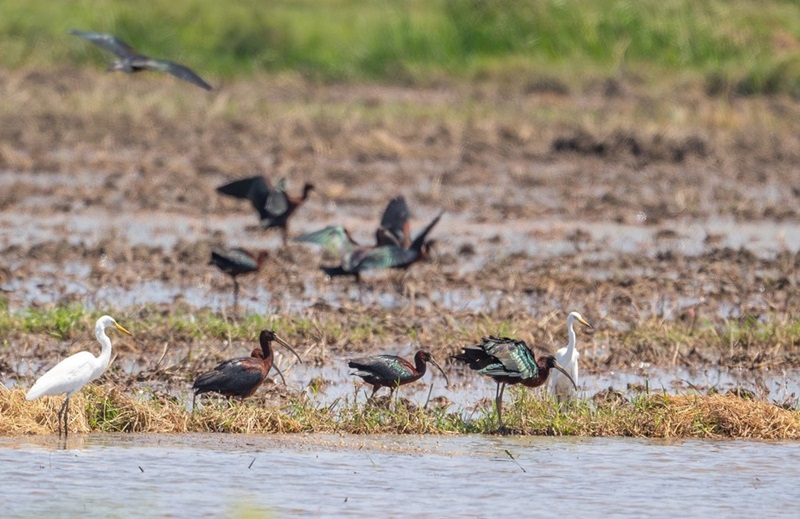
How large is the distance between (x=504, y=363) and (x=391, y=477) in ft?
4.04

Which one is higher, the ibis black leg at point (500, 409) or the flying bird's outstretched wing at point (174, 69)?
the flying bird's outstretched wing at point (174, 69)

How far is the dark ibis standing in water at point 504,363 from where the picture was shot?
883 centimetres

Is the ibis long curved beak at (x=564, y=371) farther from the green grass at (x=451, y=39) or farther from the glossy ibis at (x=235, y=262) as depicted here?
the green grass at (x=451, y=39)

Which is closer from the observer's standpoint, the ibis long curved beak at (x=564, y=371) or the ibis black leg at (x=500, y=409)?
the ibis black leg at (x=500, y=409)

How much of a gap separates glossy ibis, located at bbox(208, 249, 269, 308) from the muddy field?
0.28 m

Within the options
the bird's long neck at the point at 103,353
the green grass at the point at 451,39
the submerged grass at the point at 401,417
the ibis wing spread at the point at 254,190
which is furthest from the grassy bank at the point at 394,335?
the green grass at the point at 451,39

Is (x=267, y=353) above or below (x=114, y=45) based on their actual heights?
below

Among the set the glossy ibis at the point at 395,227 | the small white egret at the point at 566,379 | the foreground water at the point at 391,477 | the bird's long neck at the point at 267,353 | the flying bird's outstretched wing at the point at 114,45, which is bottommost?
the foreground water at the point at 391,477

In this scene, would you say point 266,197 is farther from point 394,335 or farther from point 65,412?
point 65,412

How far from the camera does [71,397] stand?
8570 mm

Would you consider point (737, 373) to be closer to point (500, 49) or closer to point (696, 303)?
point (696, 303)

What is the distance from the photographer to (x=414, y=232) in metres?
16.6

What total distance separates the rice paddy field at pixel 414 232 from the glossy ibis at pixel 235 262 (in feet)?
0.83

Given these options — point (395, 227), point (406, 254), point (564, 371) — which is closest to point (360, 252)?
point (406, 254)
